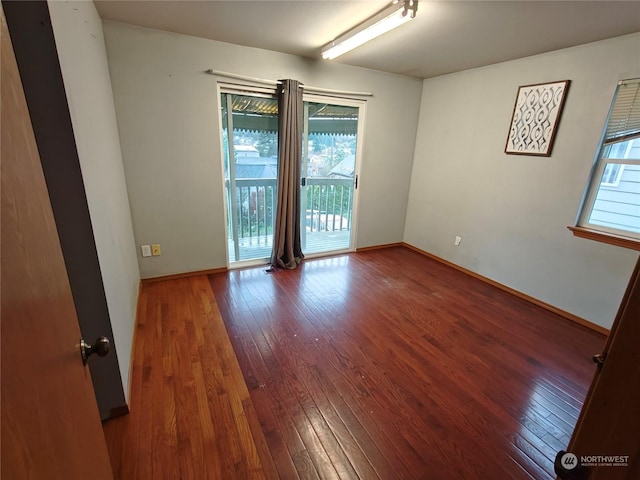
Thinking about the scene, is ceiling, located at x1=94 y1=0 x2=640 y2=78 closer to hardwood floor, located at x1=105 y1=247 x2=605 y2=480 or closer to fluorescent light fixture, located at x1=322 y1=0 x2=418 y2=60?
fluorescent light fixture, located at x1=322 y1=0 x2=418 y2=60

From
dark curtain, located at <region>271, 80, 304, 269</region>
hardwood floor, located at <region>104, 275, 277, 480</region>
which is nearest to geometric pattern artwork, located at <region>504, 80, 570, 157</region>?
dark curtain, located at <region>271, 80, 304, 269</region>

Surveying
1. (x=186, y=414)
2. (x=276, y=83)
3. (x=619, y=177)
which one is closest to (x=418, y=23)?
(x=276, y=83)

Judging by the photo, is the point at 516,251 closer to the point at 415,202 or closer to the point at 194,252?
the point at 415,202

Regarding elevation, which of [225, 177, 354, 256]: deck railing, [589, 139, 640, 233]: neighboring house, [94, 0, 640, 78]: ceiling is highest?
[94, 0, 640, 78]: ceiling

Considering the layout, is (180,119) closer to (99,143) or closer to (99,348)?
(99,143)

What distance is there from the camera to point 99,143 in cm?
168

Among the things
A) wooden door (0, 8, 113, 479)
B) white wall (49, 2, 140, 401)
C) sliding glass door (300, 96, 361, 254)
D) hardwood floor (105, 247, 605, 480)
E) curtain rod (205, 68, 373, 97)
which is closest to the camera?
wooden door (0, 8, 113, 479)

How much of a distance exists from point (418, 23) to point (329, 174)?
1.86 metres

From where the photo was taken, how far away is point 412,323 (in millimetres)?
2465

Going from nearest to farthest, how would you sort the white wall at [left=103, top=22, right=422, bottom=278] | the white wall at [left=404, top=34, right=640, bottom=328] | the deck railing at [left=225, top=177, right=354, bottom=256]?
1. the white wall at [left=404, top=34, right=640, bottom=328]
2. the white wall at [left=103, top=22, right=422, bottom=278]
3. the deck railing at [left=225, top=177, right=354, bottom=256]

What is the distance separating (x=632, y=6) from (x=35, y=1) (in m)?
2.96

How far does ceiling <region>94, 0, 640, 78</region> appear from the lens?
1.86m

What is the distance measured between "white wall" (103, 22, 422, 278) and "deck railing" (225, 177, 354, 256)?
22 centimetres

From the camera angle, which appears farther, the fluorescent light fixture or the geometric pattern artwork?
the geometric pattern artwork
